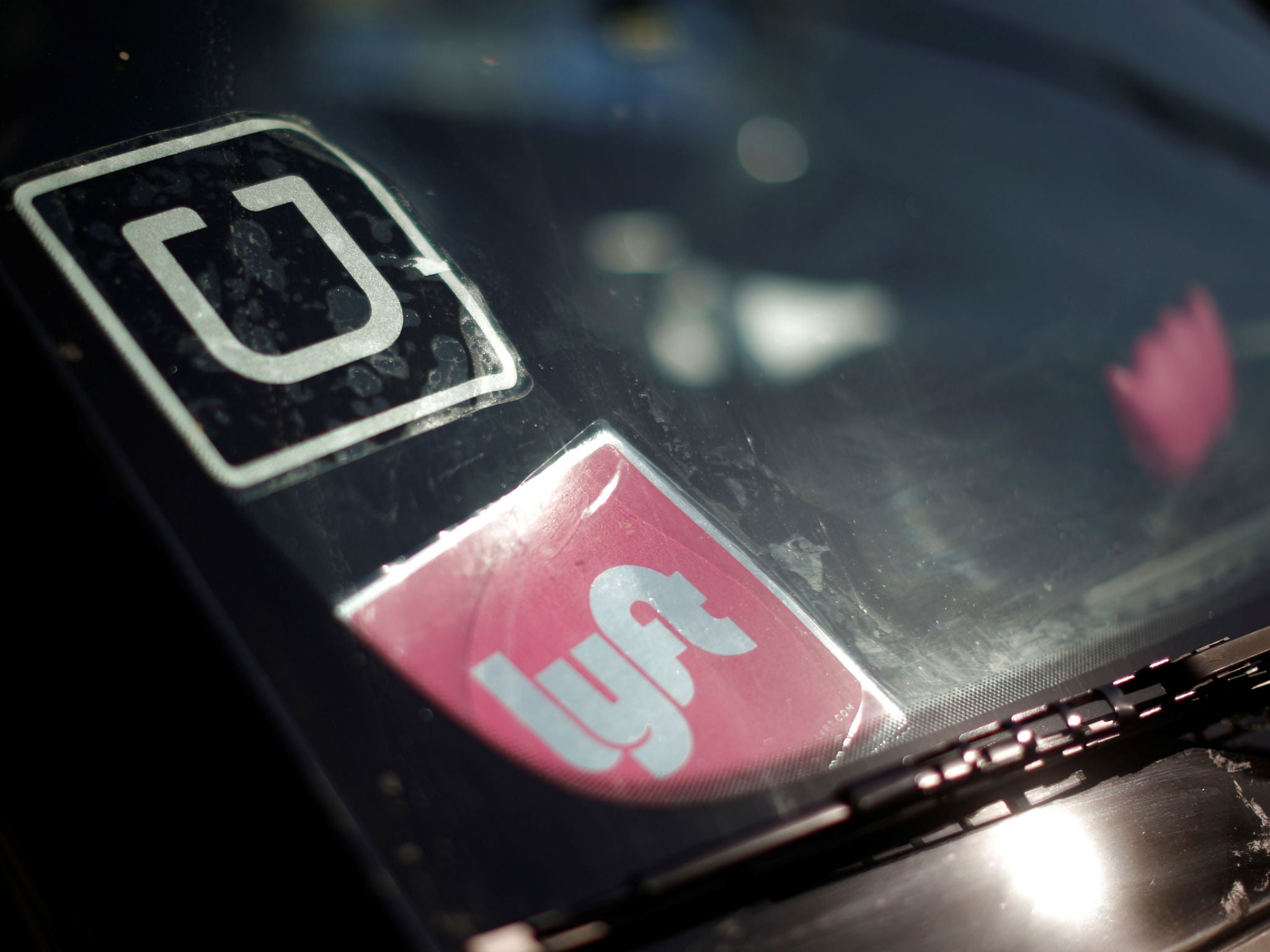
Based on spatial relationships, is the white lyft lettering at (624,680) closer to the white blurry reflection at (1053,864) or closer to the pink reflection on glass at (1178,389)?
the white blurry reflection at (1053,864)

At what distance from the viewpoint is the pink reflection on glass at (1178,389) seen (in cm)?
126

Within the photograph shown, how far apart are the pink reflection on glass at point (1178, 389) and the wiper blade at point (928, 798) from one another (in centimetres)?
30

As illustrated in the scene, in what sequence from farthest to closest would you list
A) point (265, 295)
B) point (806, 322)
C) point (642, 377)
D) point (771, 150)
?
1. point (771, 150)
2. point (806, 322)
3. point (642, 377)
4. point (265, 295)

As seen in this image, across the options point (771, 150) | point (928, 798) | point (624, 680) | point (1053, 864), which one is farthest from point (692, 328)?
point (1053, 864)

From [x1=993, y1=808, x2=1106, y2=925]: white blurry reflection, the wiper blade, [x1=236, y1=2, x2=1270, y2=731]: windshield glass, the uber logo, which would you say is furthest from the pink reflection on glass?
the uber logo

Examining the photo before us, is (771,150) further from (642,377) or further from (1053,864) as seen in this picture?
(1053,864)

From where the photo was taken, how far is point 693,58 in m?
1.47

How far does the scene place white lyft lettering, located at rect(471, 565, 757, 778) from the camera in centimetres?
84

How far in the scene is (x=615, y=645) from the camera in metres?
0.89

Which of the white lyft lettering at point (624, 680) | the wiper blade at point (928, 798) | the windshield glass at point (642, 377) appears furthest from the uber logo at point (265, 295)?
the wiper blade at point (928, 798)

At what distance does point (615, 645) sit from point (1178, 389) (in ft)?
3.37

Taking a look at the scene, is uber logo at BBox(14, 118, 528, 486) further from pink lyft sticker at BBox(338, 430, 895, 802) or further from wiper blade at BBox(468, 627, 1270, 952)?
wiper blade at BBox(468, 627, 1270, 952)

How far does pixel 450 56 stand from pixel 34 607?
0.97 m

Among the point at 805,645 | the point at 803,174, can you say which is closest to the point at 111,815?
the point at 805,645
